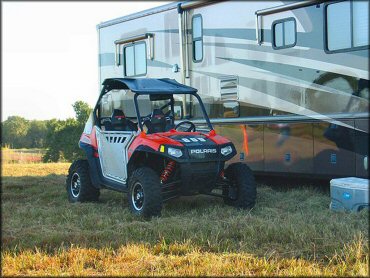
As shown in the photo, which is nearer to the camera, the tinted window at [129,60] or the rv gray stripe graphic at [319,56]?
the rv gray stripe graphic at [319,56]

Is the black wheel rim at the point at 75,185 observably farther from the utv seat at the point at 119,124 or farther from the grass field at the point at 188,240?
the utv seat at the point at 119,124

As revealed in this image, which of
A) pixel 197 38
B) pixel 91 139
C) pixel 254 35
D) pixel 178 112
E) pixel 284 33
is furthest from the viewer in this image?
pixel 178 112

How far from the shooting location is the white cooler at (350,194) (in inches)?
222

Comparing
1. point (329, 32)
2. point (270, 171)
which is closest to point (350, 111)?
point (329, 32)

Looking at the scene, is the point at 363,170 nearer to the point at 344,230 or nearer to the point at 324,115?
the point at 324,115

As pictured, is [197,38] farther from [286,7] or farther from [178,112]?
[286,7]

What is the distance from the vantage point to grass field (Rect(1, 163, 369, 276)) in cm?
365

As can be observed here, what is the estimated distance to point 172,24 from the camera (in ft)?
28.5

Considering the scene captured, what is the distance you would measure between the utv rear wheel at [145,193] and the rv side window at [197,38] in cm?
317

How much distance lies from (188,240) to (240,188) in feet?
6.29

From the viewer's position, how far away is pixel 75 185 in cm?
712

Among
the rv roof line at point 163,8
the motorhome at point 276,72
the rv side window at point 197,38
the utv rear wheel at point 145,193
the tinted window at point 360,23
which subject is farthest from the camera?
the rv side window at point 197,38

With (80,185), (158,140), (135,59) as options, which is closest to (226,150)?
(158,140)

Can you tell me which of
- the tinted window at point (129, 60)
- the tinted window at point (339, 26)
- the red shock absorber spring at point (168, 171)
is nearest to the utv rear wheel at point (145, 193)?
the red shock absorber spring at point (168, 171)
